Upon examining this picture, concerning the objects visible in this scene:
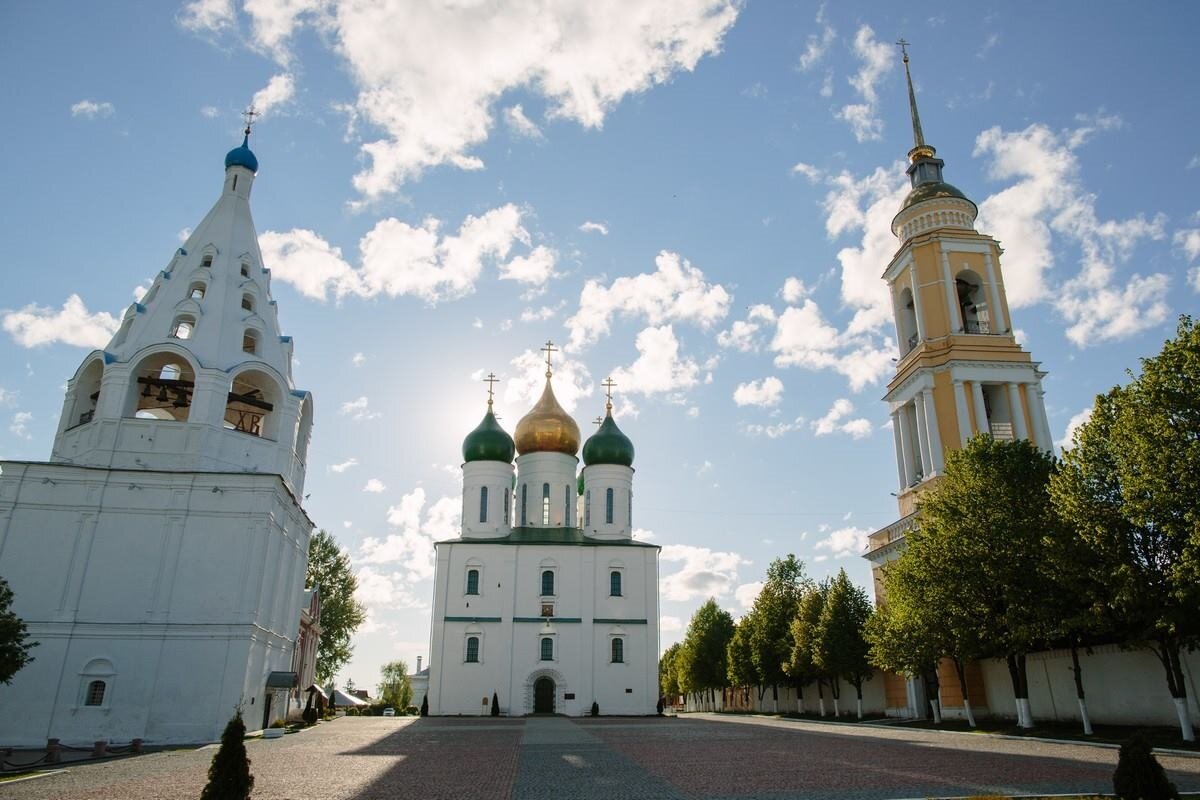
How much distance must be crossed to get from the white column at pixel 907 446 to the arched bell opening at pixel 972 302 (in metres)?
4.33

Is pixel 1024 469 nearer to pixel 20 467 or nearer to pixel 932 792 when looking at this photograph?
pixel 932 792

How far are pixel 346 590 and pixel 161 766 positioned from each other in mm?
41617

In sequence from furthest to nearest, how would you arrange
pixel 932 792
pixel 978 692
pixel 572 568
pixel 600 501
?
pixel 600 501, pixel 572 568, pixel 978 692, pixel 932 792

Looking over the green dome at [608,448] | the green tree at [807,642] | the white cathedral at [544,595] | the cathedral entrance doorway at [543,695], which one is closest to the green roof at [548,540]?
the white cathedral at [544,595]

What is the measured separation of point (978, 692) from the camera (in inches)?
1101

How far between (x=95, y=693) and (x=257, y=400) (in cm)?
1093

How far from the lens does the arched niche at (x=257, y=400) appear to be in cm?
3019

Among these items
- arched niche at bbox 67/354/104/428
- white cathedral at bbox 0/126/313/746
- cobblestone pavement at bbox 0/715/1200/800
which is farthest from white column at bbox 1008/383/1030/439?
arched niche at bbox 67/354/104/428

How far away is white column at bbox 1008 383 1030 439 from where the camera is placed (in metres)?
31.2

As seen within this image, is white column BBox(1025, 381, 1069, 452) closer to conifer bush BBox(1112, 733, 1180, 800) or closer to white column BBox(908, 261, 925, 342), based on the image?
white column BBox(908, 261, 925, 342)

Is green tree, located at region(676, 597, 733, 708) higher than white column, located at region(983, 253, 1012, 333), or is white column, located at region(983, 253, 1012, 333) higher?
white column, located at region(983, 253, 1012, 333)

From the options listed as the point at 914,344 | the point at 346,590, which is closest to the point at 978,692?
the point at 914,344

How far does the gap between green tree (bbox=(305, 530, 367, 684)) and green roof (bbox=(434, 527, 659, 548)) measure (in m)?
14.2

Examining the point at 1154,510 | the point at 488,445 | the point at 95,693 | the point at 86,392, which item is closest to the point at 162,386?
the point at 86,392
